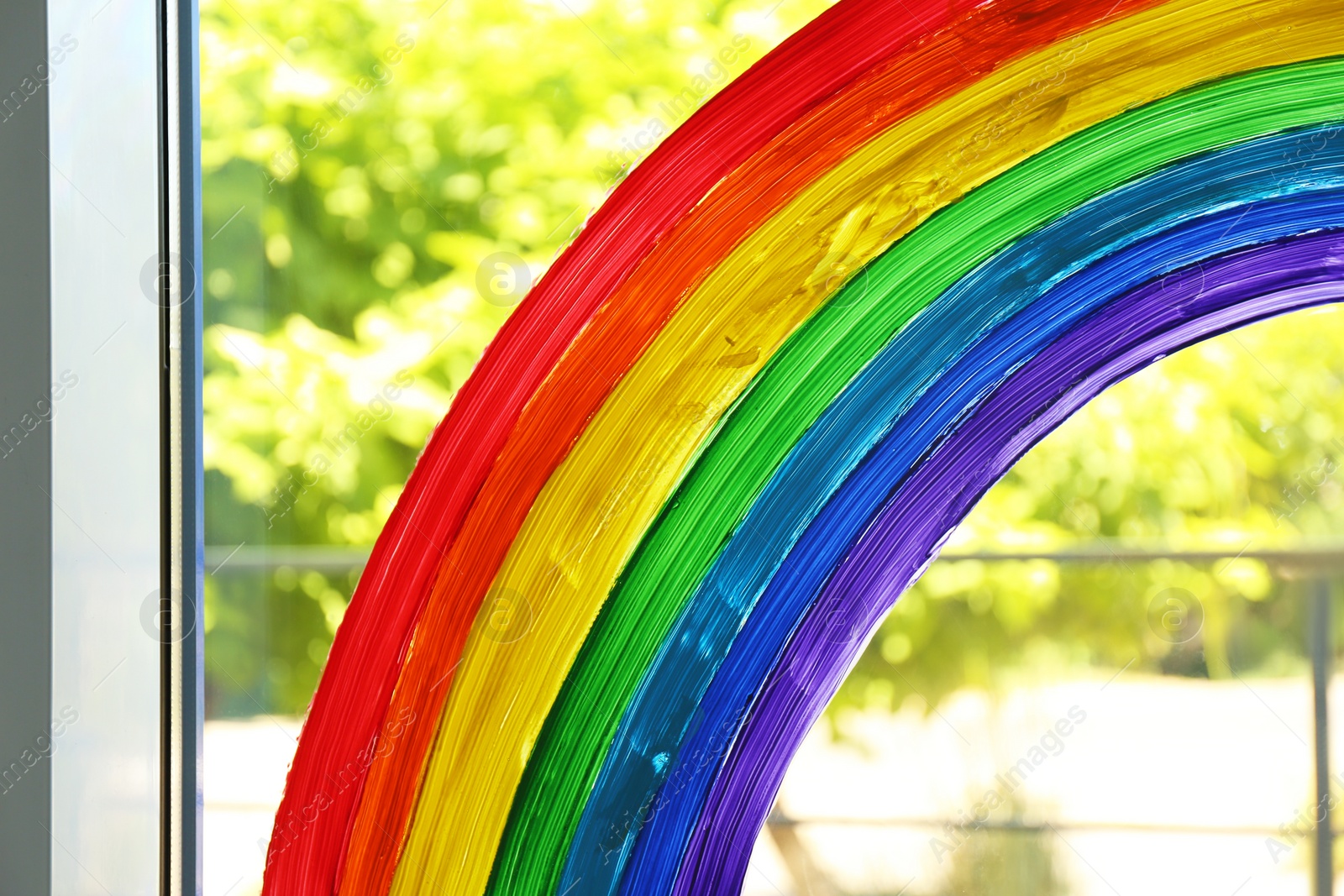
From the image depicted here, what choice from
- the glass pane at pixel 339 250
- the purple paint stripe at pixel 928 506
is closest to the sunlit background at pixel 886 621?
the glass pane at pixel 339 250

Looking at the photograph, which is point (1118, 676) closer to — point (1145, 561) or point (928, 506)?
point (1145, 561)

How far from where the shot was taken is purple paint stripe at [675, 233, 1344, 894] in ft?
2.57

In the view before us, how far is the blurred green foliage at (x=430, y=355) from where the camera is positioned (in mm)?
892

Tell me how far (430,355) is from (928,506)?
50 centimetres

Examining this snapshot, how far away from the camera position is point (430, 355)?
0.90m

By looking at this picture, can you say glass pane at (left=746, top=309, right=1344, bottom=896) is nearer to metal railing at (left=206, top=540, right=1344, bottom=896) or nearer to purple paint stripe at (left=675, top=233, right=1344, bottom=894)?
metal railing at (left=206, top=540, right=1344, bottom=896)

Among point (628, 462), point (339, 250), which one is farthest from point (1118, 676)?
point (339, 250)

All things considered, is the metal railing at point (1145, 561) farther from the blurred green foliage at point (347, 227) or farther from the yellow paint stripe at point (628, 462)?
the yellow paint stripe at point (628, 462)

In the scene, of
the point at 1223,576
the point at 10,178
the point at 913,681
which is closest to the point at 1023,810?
the point at 913,681

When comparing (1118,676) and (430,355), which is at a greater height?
(430,355)

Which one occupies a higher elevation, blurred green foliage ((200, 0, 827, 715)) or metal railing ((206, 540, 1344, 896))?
blurred green foliage ((200, 0, 827, 715))

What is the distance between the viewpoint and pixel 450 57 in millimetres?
901

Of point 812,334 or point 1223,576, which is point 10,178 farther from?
point 1223,576

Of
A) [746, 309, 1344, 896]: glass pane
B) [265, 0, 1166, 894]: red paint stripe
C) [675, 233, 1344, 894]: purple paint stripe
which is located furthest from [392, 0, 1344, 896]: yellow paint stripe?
[746, 309, 1344, 896]: glass pane
